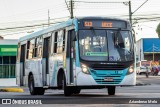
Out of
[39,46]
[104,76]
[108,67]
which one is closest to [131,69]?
[108,67]

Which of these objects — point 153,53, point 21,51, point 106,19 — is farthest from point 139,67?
point 106,19

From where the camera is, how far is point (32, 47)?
2784cm

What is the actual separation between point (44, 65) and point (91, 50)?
13.5 ft

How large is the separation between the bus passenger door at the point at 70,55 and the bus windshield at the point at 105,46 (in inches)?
17.4

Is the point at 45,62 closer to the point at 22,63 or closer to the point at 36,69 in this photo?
the point at 36,69

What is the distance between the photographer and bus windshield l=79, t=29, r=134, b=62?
22.3m

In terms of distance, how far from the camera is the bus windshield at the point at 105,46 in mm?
22328

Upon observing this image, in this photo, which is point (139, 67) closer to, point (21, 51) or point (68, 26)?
point (21, 51)

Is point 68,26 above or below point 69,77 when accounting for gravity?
above

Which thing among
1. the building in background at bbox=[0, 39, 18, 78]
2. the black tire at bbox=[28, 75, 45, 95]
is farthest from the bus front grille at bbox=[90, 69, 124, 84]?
the building in background at bbox=[0, 39, 18, 78]

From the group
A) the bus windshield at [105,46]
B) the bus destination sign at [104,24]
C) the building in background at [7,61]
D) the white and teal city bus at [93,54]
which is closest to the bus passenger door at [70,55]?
the white and teal city bus at [93,54]

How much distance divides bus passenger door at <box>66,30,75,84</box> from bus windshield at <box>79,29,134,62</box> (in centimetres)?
44

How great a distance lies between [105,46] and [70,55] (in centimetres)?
143

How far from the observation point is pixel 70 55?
22.8 m
